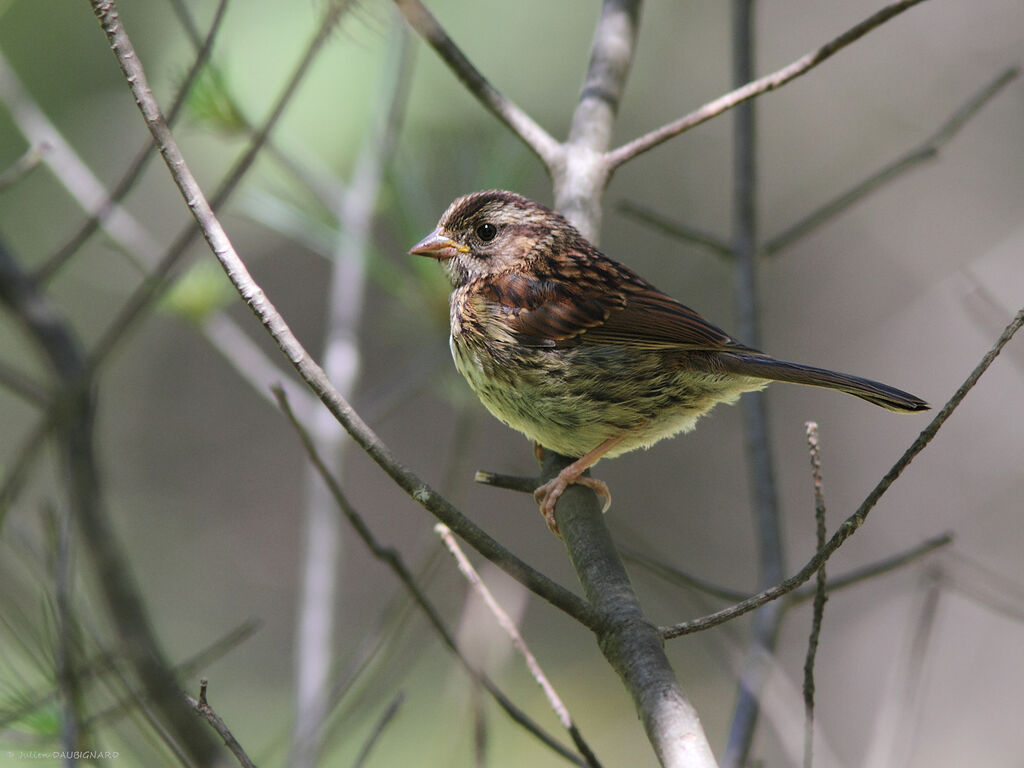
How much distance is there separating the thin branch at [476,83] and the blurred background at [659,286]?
1.56 meters

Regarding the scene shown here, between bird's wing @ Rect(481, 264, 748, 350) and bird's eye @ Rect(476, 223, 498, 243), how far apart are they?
0.20 m

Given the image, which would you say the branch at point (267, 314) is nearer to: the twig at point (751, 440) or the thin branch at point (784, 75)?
the twig at point (751, 440)

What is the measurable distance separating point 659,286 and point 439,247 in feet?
11.6

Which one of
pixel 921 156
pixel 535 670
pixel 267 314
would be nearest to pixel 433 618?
pixel 535 670

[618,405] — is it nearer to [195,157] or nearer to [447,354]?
[447,354]

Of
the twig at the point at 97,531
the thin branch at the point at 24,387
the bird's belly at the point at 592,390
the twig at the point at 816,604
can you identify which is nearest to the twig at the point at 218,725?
the twig at the point at 97,531

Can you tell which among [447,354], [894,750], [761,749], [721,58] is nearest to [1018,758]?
[761,749]

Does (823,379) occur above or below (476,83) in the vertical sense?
below

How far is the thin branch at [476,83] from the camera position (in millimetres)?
2693

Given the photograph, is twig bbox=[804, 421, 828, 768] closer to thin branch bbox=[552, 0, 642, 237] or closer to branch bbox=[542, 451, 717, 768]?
branch bbox=[542, 451, 717, 768]

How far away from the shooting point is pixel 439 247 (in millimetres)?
3672

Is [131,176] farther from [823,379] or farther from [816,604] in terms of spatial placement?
[823,379]

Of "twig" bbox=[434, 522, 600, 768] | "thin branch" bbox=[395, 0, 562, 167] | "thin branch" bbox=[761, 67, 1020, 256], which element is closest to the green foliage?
"thin branch" bbox=[395, 0, 562, 167]

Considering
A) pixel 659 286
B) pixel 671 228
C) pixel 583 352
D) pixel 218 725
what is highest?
pixel 659 286
